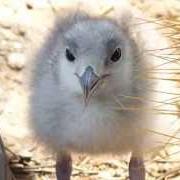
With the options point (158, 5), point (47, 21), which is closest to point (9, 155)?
point (47, 21)

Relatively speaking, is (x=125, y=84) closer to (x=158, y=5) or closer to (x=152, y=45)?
(x=152, y=45)

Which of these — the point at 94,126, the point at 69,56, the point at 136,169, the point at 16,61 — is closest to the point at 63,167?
→ the point at 136,169

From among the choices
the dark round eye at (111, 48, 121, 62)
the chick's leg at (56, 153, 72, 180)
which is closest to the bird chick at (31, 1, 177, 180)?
the dark round eye at (111, 48, 121, 62)

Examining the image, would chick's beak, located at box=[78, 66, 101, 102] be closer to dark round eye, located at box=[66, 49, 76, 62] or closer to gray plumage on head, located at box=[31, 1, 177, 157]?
gray plumage on head, located at box=[31, 1, 177, 157]

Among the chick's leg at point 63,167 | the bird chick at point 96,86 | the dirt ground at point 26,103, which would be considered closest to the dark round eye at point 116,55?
the bird chick at point 96,86

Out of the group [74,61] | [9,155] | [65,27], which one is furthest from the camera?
[9,155]

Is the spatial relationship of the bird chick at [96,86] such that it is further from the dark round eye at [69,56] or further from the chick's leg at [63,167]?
the chick's leg at [63,167]

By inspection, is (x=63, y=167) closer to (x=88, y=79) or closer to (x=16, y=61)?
(x=88, y=79)
